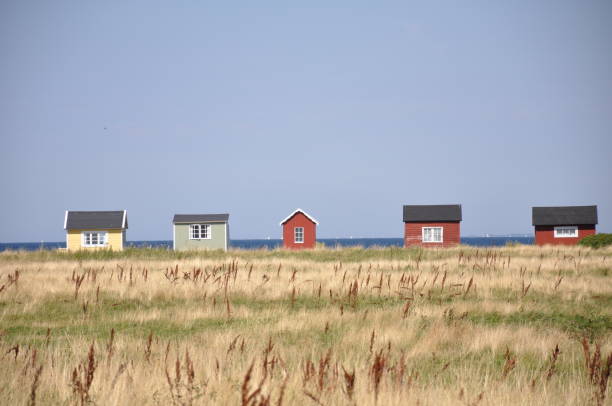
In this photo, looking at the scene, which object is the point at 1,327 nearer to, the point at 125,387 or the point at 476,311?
the point at 125,387

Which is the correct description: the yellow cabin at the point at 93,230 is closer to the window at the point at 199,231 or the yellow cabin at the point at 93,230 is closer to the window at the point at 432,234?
the window at the point at 199,231

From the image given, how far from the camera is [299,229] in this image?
4800 cm

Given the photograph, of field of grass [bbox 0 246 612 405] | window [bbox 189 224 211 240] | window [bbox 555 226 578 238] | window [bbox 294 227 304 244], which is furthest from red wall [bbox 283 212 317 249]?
field of grass [bbox 0 246 612 405]

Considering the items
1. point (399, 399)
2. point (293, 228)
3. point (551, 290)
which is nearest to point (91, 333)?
point (399, 399)

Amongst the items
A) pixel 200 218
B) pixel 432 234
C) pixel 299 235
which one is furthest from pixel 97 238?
pixel 432 234

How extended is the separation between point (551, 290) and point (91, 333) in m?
10.1

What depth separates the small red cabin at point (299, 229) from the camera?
47.8 meters

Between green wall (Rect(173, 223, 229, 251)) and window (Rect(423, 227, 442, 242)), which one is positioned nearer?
green wall (Rect(173, 223, 229, 251))

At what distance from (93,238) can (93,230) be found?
31.0 inches

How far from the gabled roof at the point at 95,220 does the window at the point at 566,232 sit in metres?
37.6

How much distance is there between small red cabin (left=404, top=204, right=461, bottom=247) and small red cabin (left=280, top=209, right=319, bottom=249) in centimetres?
824

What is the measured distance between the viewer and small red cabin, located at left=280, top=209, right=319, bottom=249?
47.8 meters

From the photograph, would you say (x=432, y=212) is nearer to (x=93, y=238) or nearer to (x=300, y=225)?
(x=300, y=225)

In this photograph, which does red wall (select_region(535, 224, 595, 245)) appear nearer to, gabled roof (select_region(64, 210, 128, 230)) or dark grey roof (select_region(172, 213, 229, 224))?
dark grey roof (select_region(172, 213, 229, 224))
